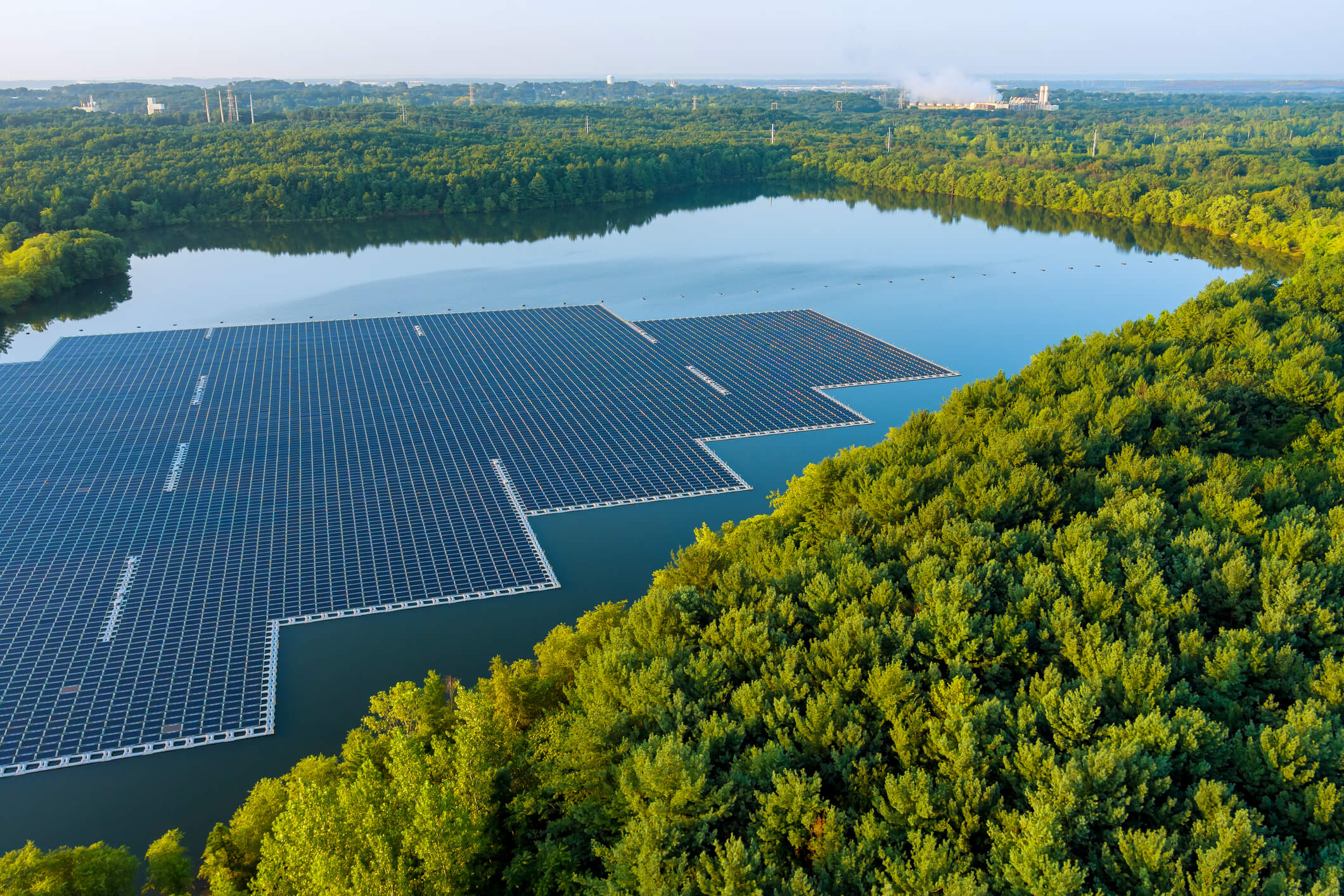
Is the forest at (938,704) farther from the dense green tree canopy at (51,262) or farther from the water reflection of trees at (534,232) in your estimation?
the water reflection of trees at (534,232)

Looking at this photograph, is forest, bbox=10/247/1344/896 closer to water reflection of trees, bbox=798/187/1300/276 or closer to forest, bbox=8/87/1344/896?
forest, bbox=8/87/1344/896

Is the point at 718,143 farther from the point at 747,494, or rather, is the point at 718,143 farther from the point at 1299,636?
the point at 1299,636

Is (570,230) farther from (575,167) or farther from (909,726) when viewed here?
(909,726)

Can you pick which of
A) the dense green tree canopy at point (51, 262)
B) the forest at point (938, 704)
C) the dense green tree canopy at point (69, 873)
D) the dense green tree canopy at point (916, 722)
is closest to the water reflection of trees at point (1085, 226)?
the forest at point (938, 704)

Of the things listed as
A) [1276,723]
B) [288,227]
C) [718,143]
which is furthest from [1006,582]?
[718,143]

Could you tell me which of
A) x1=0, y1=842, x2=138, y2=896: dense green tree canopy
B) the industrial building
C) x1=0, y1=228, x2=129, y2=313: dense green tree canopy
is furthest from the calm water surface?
the industrial building

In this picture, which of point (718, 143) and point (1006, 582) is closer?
point (1006, 582)
